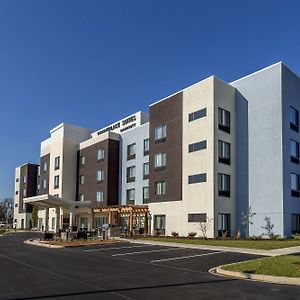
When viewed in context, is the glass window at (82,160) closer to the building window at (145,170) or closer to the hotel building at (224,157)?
the building window at (145,170)

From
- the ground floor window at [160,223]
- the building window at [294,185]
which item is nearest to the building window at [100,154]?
the ground floor window at [160,223]

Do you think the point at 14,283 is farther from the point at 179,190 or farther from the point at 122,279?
the point at 179,190

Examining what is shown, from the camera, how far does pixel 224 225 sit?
120 ft

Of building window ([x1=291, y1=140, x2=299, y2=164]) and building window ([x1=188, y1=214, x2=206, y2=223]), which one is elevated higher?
building window ([x1=291, y1=140, x2=299, y2=164])

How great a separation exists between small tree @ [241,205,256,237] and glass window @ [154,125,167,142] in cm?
1161

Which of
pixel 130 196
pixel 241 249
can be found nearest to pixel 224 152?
pixel 241 249

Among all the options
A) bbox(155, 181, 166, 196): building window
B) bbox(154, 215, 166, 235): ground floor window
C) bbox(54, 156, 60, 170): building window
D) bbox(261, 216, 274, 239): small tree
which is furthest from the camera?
bbox(54, 156, 60, 170): building window

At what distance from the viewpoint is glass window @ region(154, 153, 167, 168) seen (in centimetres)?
4281

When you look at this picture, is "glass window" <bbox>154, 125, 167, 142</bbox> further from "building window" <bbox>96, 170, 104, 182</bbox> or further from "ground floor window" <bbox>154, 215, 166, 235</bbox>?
"building window" <bbox>96, 170, 104, 182</bbox>

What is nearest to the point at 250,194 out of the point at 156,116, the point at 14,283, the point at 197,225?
the point at 197,225

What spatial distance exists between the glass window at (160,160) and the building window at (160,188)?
1744mm

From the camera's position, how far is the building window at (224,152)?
37.0 meters

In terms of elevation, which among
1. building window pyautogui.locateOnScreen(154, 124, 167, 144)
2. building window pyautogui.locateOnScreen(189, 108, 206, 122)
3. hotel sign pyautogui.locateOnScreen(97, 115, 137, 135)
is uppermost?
hotel sign pyautogui.locateOnScreen(97, 115, 137, 135)

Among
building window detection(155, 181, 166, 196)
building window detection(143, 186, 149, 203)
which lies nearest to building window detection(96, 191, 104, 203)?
building window detection(143, 186, 149, 203)
